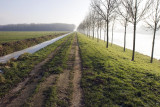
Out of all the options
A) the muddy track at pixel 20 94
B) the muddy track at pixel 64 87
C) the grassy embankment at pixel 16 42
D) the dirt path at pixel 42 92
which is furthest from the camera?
the grassy embankment at pixel 16 42

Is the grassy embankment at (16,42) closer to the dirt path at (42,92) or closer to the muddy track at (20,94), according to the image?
the muddy track at (20,94)

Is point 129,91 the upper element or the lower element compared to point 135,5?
lower

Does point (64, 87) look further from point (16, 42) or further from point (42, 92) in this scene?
point (16, 42)

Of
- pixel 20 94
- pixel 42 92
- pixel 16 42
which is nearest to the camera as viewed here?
pixel 20 94

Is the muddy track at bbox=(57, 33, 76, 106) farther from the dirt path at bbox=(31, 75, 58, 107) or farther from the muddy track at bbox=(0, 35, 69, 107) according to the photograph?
the muddy track at bbox=(0, 35, 69, 107)

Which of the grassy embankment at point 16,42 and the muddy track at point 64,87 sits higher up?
the grassy embankment at point 16,42

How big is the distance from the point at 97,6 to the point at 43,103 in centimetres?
2161

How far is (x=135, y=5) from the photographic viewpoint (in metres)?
14.5

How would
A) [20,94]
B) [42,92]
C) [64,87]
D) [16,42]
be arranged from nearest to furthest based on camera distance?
[20,94] < [42,92] < [64,87] < [16,42]

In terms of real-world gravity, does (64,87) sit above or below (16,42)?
below

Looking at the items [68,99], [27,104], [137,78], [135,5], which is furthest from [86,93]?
[135,5]

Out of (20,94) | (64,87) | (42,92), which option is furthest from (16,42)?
(64,87)

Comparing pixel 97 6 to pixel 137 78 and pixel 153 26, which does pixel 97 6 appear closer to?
pixel 153 26

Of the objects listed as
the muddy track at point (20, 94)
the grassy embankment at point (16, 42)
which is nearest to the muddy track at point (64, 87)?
the muddy track at point (20, 94)
